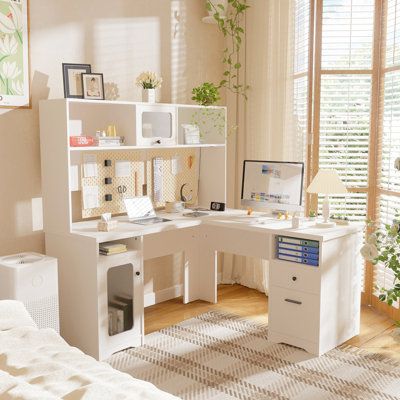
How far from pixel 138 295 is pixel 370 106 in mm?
2100

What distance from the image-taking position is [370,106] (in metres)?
4.20

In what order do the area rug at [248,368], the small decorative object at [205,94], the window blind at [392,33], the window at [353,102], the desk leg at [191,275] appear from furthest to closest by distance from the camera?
the desk leg at [191,275]
the small decorative object at [205,94]
the window at [353,102]
the window blind at [392,33]
the area rug at [248,368]

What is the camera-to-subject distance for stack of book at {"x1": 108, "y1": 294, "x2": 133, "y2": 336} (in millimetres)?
3555

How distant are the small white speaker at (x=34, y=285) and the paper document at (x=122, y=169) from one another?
0.86m

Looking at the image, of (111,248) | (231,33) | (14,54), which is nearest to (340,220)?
(111,248)

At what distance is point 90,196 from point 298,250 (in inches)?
53.8

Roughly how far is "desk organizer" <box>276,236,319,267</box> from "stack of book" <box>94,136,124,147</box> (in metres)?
1.16

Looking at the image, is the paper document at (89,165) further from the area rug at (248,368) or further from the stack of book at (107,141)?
the area rug at (248,368)

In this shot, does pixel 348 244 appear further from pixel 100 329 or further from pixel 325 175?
pixel 100 329

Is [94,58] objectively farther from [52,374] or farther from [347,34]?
[52,374]

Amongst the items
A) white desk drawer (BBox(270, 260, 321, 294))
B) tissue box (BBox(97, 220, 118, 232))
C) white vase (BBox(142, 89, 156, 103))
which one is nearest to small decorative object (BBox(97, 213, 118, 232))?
tissue box (BBox(97, 220, 118, 232))

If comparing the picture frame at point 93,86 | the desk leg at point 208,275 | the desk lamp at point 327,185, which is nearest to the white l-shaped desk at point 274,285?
the desk lamp at point 327,185

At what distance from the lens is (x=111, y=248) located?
3404 millimetres

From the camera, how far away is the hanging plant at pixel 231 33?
15.0 feet
